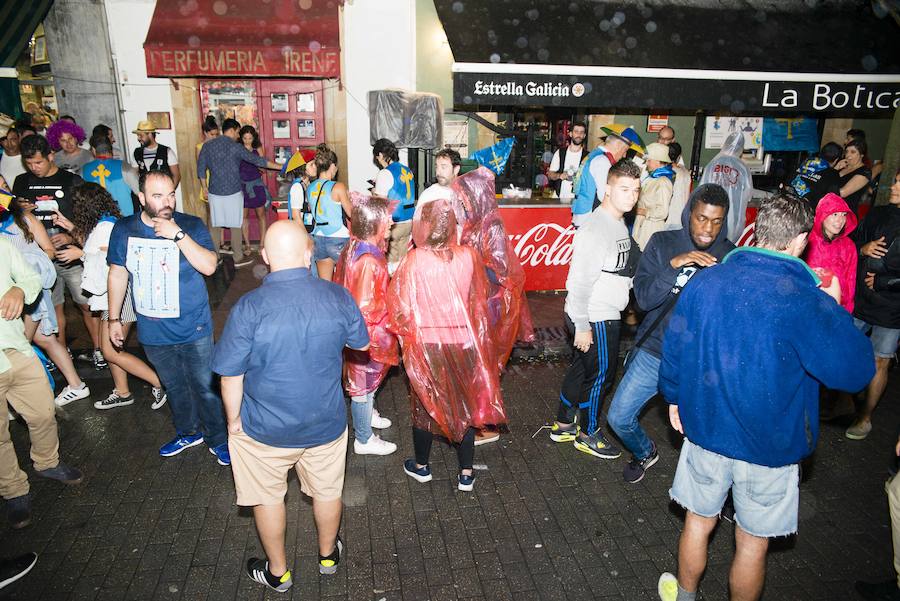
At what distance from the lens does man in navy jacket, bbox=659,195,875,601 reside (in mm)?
2408

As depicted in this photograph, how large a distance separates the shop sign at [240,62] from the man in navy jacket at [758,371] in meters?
8.70

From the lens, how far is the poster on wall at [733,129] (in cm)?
1134

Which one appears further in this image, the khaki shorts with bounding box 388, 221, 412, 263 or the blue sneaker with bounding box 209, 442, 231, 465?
the khaki shorts with bounding box 388, 221, 412, 263

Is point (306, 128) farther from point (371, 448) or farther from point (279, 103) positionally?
point (371, 448)

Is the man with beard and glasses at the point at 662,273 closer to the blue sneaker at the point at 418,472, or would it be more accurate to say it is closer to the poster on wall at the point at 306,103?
the blue sneaker at the point at 418,472

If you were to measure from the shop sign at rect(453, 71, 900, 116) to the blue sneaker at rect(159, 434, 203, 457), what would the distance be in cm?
A: 450

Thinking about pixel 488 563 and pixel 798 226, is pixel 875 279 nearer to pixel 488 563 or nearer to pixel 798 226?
pixel 798 226

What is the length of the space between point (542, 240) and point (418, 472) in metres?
4.41

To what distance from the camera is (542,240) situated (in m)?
7.94

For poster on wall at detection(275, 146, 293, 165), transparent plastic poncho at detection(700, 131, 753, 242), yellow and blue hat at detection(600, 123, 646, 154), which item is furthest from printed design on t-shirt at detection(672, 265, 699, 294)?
poster on wall at detection(275, 146, 293, 165)

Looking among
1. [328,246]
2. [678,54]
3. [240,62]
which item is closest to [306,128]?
[240,62]

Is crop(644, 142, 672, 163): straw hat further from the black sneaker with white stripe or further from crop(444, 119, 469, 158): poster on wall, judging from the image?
the black sneaker with white stripe

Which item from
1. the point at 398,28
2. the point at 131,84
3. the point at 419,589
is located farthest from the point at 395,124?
the point at 419,589

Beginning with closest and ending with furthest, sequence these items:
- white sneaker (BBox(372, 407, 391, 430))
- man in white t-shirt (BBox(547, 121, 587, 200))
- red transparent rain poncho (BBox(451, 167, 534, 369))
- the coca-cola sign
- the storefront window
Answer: red transparent rain poncho (BBox(451, 167, 534, 369)), white sneaker (BBox(372, 407, 391, 430)), the coca-cola sign, man in white t-shirt (BBox(547, 121, 587, 200)), the storefront window
